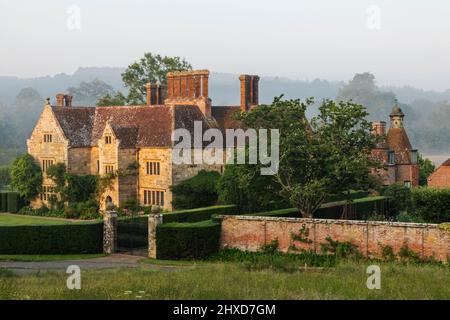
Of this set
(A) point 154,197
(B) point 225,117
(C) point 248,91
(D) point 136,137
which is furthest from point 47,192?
(C) point 248,91

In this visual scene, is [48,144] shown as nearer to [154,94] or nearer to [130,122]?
[130,122]

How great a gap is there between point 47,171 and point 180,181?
444 inches

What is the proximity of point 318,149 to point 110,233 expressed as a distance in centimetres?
1206

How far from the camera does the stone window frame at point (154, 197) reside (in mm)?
50125

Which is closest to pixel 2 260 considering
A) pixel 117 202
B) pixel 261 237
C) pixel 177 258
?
pixel 177 258

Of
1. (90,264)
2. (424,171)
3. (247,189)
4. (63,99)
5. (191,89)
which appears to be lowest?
(90,264)

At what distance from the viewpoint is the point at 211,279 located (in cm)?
2216

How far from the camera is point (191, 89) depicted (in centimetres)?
5438

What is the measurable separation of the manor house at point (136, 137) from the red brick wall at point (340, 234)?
561 inches

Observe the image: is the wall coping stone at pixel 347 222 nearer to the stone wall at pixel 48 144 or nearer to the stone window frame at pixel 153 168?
the stone window frame at pixel 153 168

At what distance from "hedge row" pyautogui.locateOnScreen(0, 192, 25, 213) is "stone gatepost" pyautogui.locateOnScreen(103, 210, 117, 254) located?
2209cm

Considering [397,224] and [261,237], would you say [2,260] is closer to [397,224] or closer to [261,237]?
[261,237]

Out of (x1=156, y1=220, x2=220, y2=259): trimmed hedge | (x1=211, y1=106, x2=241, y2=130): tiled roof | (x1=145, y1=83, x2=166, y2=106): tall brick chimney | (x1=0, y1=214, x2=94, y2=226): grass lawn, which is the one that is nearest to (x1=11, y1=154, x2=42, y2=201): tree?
(x1=0, y1=214, x2=94, y2=226): grass lawn

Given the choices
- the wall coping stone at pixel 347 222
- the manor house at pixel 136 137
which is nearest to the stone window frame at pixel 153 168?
the manor house at pixel 136 137
